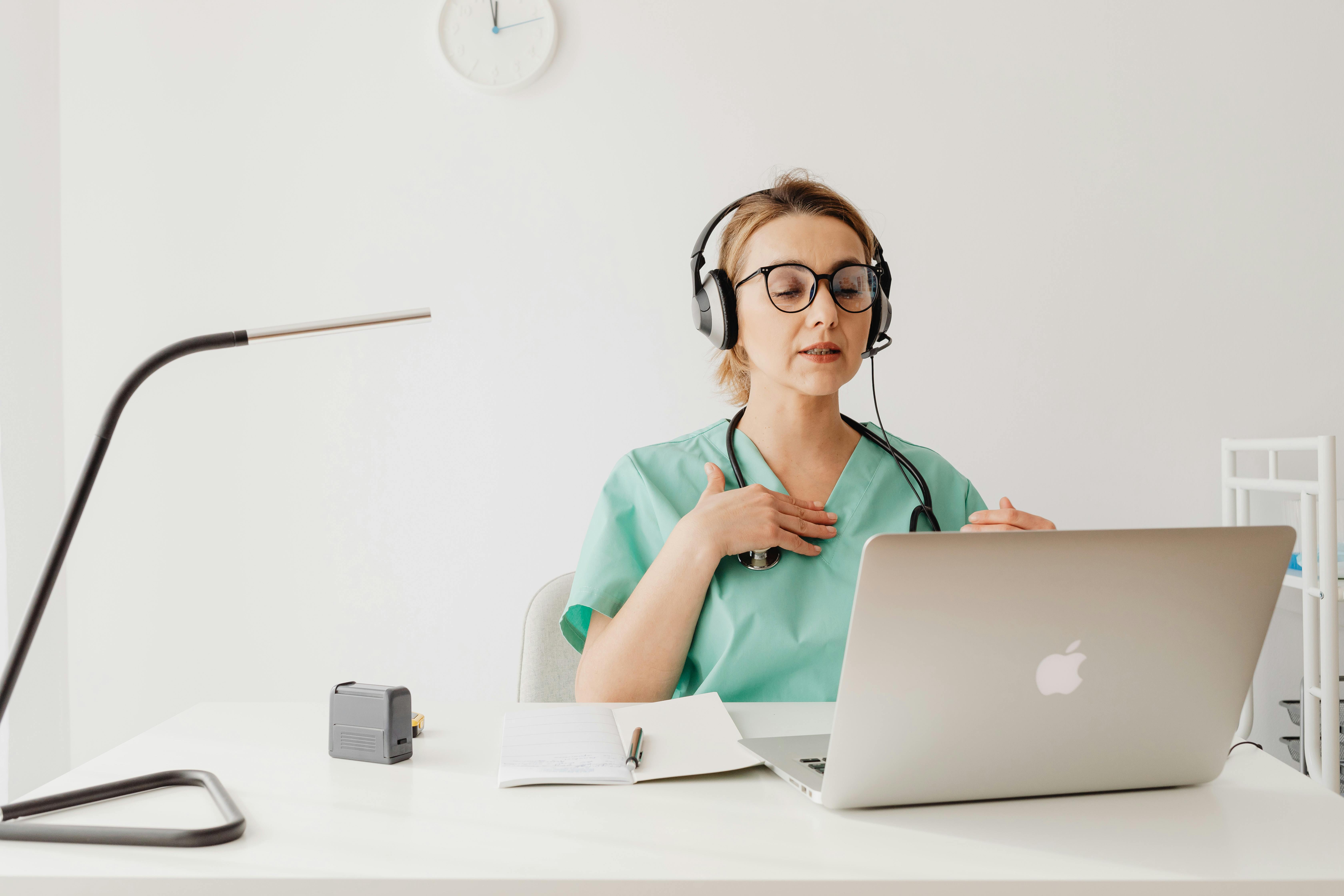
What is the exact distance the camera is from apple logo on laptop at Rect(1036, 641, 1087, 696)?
597 millimetres

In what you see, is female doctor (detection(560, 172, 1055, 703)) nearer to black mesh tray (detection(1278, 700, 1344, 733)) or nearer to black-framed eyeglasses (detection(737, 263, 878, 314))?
black-framed eyeglasses (detection(737, 263, 878, 314))

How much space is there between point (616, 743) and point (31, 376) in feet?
5.95

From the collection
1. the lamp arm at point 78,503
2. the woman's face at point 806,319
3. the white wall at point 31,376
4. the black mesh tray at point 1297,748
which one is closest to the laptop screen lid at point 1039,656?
the lamp arm at point 78,503

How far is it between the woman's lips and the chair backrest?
0.52m

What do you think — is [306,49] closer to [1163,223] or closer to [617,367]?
[617,367]

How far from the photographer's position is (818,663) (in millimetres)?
1118

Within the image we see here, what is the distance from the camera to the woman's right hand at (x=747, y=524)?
1079 millimetres

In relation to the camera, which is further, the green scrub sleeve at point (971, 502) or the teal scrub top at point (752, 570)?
the green scrub sleeve at point (971, 502)

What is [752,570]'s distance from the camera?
Answer: 1.14m

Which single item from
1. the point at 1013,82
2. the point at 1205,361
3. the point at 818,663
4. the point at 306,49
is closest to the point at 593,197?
the point at 306,49

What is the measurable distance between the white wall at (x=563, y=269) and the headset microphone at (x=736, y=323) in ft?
2.31

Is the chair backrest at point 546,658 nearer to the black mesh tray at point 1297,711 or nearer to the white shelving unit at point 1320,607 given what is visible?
the white shelving unit at point 1320,607

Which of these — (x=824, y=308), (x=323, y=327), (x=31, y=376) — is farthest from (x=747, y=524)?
(x=31, y=376)

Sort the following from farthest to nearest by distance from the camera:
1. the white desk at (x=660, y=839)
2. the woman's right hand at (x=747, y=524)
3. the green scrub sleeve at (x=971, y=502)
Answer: the green scrub sleeve at (x=971, y=502) → the woman's right hand at (x=747, y=524) → the white desk at (x=660, y=839)
